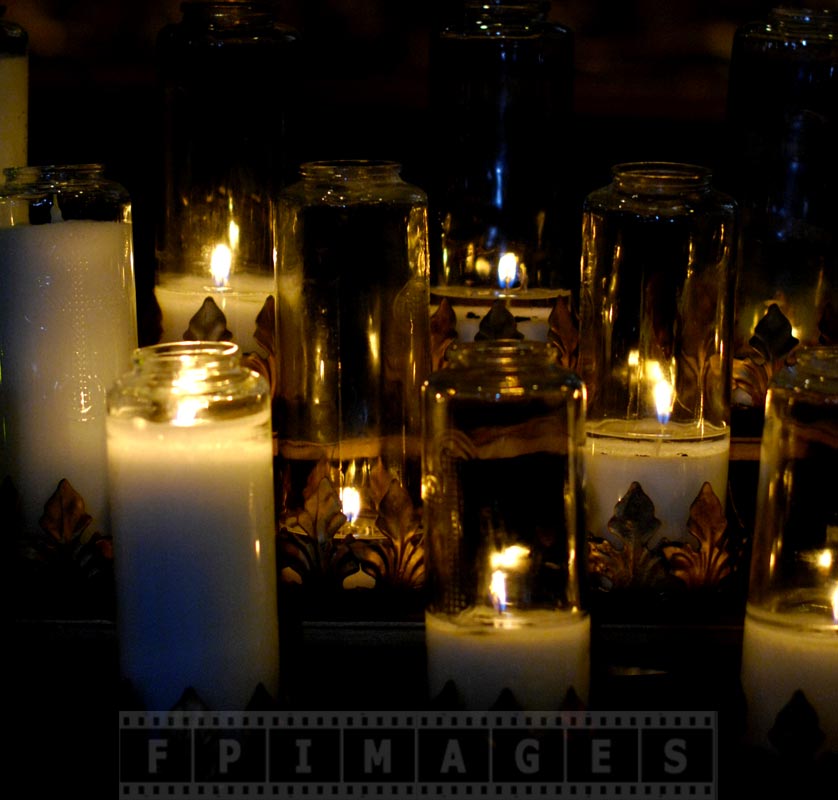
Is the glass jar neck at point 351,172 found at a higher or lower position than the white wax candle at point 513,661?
higher

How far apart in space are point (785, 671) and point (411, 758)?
198 mm

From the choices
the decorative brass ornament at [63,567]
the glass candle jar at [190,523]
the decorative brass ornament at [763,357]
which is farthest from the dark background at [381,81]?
the glass candle jar at [190,523]

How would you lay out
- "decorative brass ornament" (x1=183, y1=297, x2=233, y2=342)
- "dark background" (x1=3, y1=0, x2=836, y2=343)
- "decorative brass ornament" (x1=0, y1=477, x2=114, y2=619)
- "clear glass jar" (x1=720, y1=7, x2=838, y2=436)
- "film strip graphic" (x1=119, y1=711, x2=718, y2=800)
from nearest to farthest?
1. "film strip graphic" (x1=119, y1=711, x2=718, y2=800)
2. "decorative brass ornament" (x1=0, y1=477, x2=114, y2=619)
3. "decorative brass ornament" (x1=183, y1=297, x2=233, y2=342)
4. "clear glass jar" (x1=720, y1=7, x2=838, y2=436)
5. "dark background" (x1=3, y1=0, x2=836, y2=343)

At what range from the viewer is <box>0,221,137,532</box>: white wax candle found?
807mm

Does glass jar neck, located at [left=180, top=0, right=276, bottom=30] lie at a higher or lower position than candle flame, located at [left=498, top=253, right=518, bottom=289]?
higher

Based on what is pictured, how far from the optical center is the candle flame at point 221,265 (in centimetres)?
99

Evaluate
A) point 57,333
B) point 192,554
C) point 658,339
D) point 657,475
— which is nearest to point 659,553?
point 657,475

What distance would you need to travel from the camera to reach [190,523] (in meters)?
0.67

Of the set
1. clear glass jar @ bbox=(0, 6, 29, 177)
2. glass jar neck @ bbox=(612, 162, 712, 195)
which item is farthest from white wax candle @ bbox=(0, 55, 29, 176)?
glass jar neck @ bbox=(612, 162, 712, 195)

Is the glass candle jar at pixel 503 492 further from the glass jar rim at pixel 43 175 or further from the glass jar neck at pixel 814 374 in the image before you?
the glass jar rim at pixel 43 175

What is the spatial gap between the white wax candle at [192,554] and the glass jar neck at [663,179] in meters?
0.31

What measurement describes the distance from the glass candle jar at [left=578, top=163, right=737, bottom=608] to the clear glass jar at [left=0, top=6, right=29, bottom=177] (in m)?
0.42

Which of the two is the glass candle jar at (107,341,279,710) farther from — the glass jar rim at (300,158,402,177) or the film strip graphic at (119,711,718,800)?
the glass jar rim at (300,158,402,177)

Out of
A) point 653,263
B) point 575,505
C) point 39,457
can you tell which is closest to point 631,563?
point 575,505
